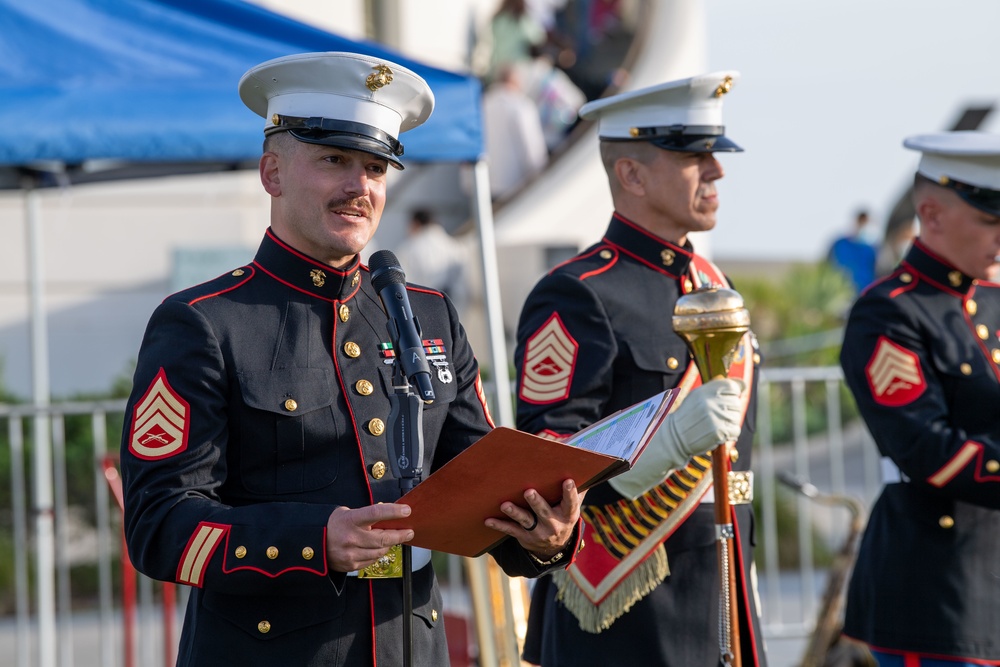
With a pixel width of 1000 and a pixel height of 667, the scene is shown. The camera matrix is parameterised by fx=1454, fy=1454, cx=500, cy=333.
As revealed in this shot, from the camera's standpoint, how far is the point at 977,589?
410 centimetres

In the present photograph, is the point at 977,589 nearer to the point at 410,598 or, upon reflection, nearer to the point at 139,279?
the point at 410,598

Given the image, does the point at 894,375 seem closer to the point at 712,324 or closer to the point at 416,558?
the point at 712,324

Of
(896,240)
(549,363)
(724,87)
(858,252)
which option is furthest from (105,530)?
(858,252)

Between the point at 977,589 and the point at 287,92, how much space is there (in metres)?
2.43

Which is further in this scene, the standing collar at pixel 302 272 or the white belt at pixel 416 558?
the standing collar at pixel 302 272

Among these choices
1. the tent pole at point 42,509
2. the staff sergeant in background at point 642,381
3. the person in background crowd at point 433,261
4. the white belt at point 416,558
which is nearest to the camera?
the white belt at point 416,558

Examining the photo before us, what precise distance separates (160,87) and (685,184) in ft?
7.78

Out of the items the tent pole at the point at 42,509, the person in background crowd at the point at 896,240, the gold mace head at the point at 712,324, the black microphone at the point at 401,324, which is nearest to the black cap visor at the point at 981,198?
the gold mace head at the point at 712,324

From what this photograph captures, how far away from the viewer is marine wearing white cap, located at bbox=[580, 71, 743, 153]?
13.1 ft

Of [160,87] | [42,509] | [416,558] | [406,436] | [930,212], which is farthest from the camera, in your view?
[42,509]

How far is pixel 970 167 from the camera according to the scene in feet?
14.0

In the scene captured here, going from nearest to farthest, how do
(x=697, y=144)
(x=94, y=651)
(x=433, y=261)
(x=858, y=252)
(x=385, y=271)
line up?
(x=385, y=271) → (x=697, y=144) → (x=94, y=651) → (x=433, y=261) → (x=858, y=252)

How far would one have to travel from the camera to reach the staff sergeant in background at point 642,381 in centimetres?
381

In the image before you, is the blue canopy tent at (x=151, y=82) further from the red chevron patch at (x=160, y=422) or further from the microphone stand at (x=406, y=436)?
the microphone stand at (x=406, y=436)
